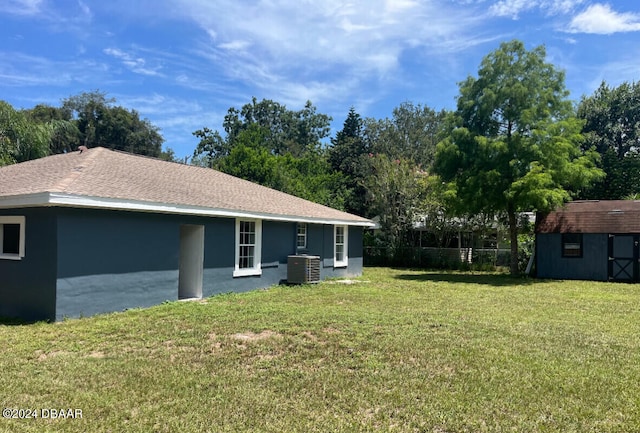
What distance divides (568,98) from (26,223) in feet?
65.7

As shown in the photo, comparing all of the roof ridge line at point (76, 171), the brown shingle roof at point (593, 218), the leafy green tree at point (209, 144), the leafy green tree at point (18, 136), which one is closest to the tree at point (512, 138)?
the brown shingle roof at point (593, 218)

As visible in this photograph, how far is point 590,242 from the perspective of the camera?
763 inches

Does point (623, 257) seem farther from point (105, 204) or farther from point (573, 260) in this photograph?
point (105, 204)

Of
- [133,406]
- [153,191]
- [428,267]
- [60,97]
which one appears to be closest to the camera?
[133,406]

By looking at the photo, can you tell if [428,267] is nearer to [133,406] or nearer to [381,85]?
[381,85]

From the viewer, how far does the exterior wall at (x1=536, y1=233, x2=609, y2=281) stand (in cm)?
1908

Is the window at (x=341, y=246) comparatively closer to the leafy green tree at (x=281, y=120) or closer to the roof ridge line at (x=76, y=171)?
the roof ridge line at (x=76, y=171)

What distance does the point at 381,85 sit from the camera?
3195cm

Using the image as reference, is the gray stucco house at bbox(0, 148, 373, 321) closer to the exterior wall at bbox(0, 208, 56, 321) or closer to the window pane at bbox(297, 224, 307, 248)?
the exterior wall at bbox(0, 208, 56, 321)

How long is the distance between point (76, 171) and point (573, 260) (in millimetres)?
19191

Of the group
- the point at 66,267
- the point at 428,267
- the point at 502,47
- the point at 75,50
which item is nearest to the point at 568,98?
the point at 502,47

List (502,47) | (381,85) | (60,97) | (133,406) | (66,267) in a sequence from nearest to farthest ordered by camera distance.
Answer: (133,406) < (66,267) < (502,47) < (381,85) < (60,97)

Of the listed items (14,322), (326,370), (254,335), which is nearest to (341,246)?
(254,335)

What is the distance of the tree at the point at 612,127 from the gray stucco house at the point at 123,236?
25.9 metres
